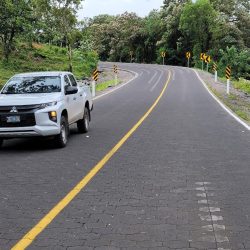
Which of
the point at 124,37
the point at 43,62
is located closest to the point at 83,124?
the point at 43,62

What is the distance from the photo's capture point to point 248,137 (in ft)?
42.1

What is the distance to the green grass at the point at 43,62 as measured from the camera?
48719mm

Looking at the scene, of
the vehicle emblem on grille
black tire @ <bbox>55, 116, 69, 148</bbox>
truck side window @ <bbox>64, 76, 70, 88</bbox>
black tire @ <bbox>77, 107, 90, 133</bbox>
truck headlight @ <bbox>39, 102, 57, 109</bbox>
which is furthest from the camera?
black tire @ <bbox>77, 107, 90, 133</bbox>

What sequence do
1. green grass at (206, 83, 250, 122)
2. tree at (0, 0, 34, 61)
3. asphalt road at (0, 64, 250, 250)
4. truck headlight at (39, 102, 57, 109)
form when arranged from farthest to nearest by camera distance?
tree at (0, 0, 34, 61)
green grass at (206, 83, 250, 122)
truck headlight at (39, 102, 57, 109)
asphalt road at (0, 64, 250, 250)

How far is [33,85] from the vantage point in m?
12.1

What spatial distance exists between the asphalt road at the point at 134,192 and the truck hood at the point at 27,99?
111 cm

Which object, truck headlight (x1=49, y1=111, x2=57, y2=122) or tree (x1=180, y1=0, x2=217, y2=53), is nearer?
truck headlight (x1=49, y1=111, x2=57, y2=122)

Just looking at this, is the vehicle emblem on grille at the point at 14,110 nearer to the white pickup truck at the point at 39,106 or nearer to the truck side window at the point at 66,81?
the white pickup truck at the point at 39,106

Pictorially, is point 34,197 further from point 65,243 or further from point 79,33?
point 79,33

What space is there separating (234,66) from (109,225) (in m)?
75.0

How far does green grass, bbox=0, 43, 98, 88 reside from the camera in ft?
160

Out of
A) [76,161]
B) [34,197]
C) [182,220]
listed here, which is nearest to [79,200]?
[34,197]

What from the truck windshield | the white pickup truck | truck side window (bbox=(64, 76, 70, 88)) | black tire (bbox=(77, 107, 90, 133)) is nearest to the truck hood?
the white pickup truck

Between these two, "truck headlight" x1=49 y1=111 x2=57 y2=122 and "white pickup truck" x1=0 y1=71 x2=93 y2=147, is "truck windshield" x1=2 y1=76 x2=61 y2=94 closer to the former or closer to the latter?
A: "white pickup truck" x1=0 y1=71 x2=93 y2=147
